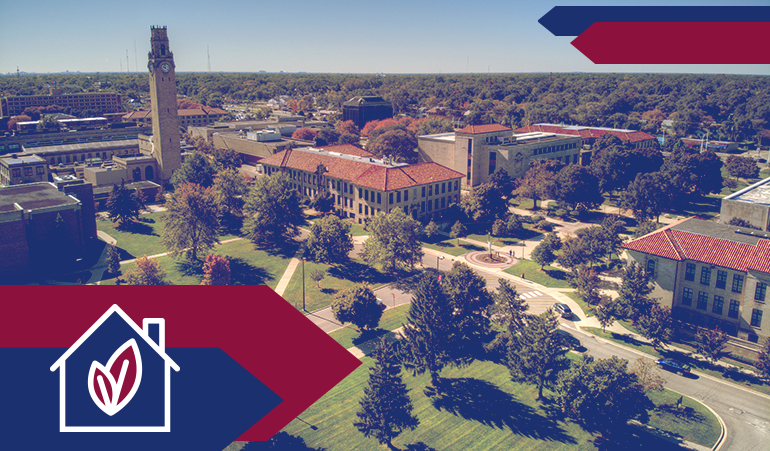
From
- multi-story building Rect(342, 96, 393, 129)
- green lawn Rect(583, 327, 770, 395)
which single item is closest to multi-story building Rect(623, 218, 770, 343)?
green lawn Rect(583, 327, 770, 395)

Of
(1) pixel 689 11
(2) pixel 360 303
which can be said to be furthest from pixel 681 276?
(1) pixel 689 11

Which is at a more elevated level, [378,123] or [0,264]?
[378,123]

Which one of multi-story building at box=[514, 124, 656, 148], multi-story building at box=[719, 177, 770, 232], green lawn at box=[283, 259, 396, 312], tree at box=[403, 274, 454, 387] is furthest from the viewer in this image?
multi-story building at box=[514, 124, 656, 148]

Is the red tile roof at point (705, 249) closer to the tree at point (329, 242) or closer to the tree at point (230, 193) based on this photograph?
the tree at point (329, 242)

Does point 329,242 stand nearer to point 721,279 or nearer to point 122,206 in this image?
point 122,206

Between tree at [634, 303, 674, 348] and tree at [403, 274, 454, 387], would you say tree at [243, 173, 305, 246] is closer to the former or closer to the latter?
tree at [403, 274, 454, 387]

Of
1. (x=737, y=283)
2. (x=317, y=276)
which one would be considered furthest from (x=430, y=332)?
(x=737, y=283)

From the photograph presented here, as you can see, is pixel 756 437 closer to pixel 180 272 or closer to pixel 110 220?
pixel 180 272

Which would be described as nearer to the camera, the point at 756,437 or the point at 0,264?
the point at 756,437
